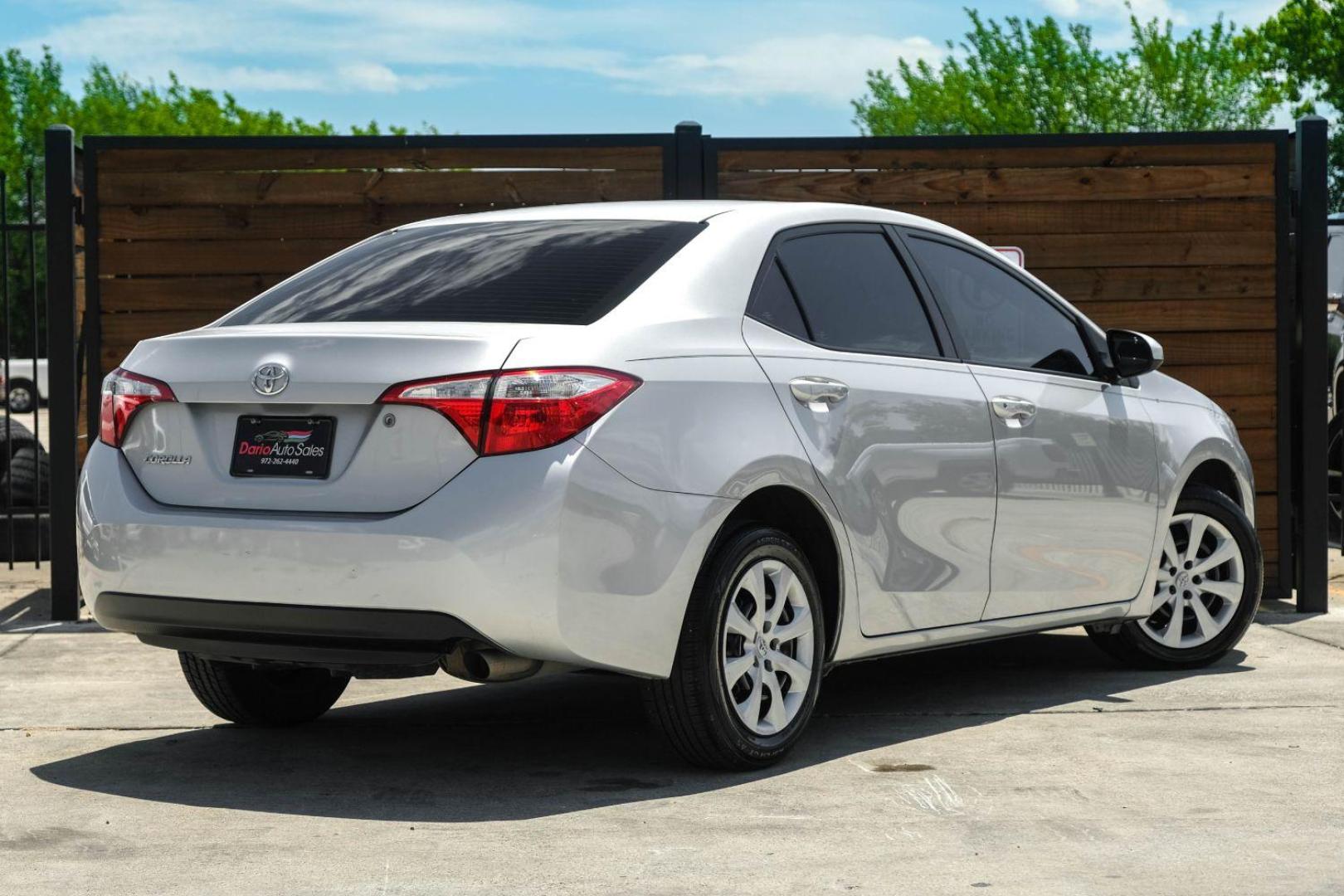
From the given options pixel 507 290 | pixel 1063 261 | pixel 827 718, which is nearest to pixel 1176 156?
pixel 1063 261

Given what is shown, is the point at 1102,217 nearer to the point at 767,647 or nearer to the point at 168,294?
the point at 168,294

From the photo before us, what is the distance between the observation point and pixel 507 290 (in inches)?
207

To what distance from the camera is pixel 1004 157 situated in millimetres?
9492

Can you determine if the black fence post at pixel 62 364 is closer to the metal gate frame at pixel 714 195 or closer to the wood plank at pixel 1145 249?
the metal gate frame at pixel 714 195

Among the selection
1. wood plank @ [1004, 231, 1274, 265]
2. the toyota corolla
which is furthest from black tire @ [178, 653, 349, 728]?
wood plank @ [1004, 231, 1274, 265]

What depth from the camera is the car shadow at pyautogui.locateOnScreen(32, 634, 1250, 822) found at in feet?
16.7

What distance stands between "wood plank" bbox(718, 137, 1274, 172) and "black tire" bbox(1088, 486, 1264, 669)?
2625 mm

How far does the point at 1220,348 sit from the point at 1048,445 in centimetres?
354

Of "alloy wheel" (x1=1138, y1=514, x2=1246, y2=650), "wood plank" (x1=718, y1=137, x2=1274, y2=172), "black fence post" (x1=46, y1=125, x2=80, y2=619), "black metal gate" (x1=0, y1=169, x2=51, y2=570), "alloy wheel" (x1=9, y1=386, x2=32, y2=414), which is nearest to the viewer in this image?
"alloy wheel" (x1=1138, y1=514, x2=1246, y2=650)

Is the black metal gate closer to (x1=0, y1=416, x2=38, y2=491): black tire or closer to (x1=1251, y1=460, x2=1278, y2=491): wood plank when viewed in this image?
(x1=0, y1=416, x2=38, y2=491): black tire

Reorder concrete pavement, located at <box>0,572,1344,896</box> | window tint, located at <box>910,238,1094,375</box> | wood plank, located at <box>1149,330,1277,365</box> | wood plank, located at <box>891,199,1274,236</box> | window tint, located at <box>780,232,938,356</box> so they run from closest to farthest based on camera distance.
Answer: concrete pavement, located at <box>0,572,1344,896</box> < window tint, located at <box>780,232,938,356</box> < window tint, located at <box>910,238,1094,375</box> < wood plank, located at <box>891,199,1274,236</box> < wood plank, located at <box>1149,330,1277,365</box>

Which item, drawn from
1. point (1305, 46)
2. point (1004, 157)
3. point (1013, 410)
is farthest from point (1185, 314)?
point (1305, 46)

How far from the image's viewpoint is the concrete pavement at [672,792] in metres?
4.23

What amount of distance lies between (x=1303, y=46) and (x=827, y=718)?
128ft
